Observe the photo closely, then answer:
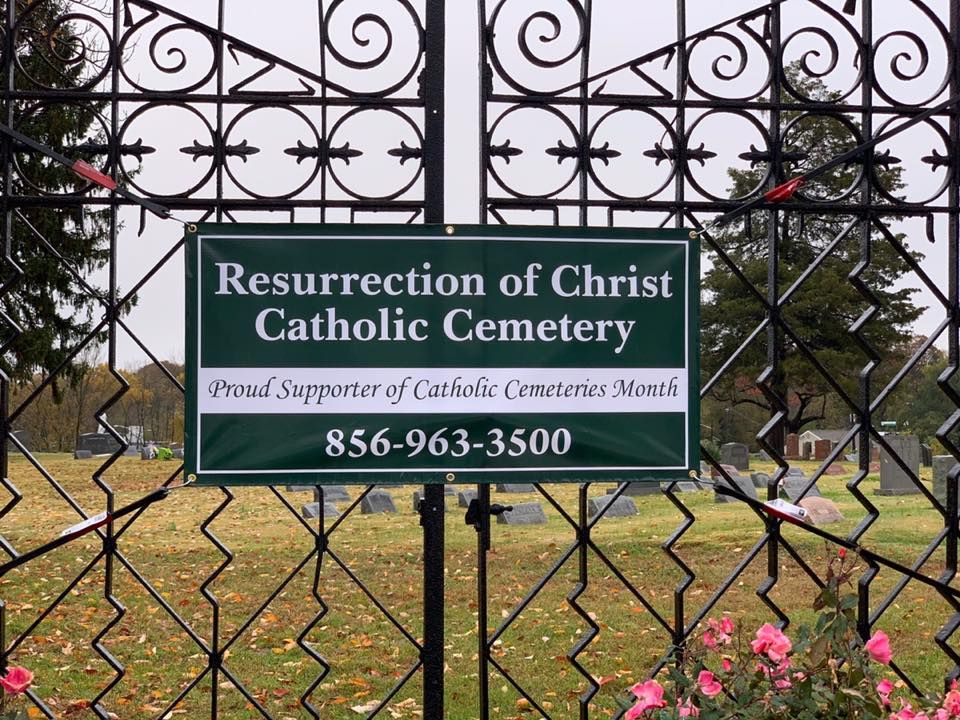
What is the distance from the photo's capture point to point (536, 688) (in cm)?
557

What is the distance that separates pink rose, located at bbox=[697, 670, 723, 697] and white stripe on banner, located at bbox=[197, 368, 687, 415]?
721 mm

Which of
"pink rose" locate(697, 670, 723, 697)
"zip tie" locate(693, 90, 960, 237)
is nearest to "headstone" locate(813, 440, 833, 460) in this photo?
"zip tie" locate(693, 90, 960, 237)

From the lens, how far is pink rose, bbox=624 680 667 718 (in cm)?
233

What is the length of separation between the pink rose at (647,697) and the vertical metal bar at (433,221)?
0.65m

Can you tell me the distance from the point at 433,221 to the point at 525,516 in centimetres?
939

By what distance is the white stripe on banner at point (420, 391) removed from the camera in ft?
8.66

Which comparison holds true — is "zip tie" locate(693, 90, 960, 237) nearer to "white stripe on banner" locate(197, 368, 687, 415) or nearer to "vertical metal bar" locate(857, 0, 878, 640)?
"vertical metal bar" locate(857, 0, 878, 640)

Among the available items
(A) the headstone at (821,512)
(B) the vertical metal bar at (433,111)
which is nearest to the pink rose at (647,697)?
(B) the vertical metal bar at (433,111)

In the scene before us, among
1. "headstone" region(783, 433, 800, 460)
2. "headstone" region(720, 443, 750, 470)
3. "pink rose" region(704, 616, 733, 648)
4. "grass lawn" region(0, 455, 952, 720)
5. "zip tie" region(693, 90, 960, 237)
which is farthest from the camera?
"headstone" region(783, 433, 800, 460)

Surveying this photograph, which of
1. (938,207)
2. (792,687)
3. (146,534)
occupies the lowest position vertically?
(146,534)

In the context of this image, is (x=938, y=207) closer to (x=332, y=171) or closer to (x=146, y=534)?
(x=332, y=171)

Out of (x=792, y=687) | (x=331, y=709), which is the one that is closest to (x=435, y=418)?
(x=792, y=687)

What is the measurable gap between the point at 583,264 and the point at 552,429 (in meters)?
0.47

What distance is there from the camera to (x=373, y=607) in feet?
25.7
